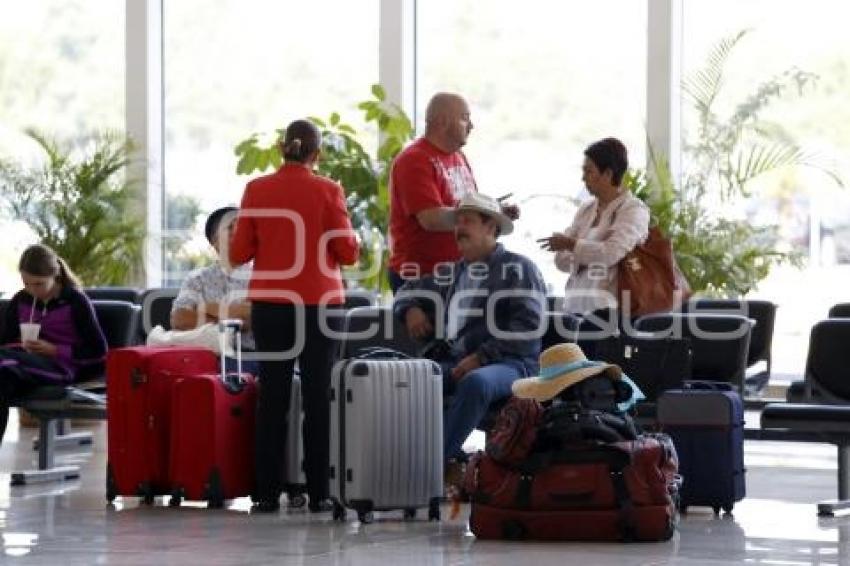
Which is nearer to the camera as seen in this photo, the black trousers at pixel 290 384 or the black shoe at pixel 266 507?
the black trousers at pixel 290 384

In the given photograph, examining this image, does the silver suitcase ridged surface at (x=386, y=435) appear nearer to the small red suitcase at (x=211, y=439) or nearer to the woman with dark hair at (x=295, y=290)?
the woman with dark hair at (x=295, y=290)

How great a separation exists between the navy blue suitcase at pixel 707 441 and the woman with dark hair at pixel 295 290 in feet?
4.99

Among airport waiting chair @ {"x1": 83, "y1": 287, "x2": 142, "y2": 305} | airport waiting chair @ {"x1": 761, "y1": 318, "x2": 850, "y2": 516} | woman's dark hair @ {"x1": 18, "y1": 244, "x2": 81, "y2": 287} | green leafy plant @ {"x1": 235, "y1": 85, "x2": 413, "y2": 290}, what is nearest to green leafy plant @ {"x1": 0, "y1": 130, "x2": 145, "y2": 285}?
green leafy plant @ {"x1": 235, "y1": 85, "x2": 413, "y2": 290}

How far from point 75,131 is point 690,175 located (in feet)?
17.5

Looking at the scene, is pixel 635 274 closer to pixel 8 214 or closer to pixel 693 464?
pixel 693 464

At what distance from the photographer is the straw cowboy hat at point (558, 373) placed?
7980 millimetres

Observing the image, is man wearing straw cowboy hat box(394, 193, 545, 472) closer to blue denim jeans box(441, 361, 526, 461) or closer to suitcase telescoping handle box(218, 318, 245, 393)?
blue denim jeans box(441, 361, 526, 461)

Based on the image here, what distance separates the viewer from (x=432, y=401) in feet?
27.5

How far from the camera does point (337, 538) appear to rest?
782 cm

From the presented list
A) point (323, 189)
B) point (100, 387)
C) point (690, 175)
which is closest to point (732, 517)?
point (323, 189)

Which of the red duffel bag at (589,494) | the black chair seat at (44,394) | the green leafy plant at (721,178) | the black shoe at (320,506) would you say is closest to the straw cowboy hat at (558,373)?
the red duffel bag at (589,494)

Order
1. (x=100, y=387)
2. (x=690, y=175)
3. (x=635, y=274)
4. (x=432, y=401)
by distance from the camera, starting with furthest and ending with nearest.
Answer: (x=690, y=175)
(x=100, y=387)
(x=635, y=274)
(x=432, y=401)

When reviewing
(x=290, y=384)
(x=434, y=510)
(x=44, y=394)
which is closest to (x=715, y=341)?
(x=434, y=510)

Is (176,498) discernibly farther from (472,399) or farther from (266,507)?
(472,399)
